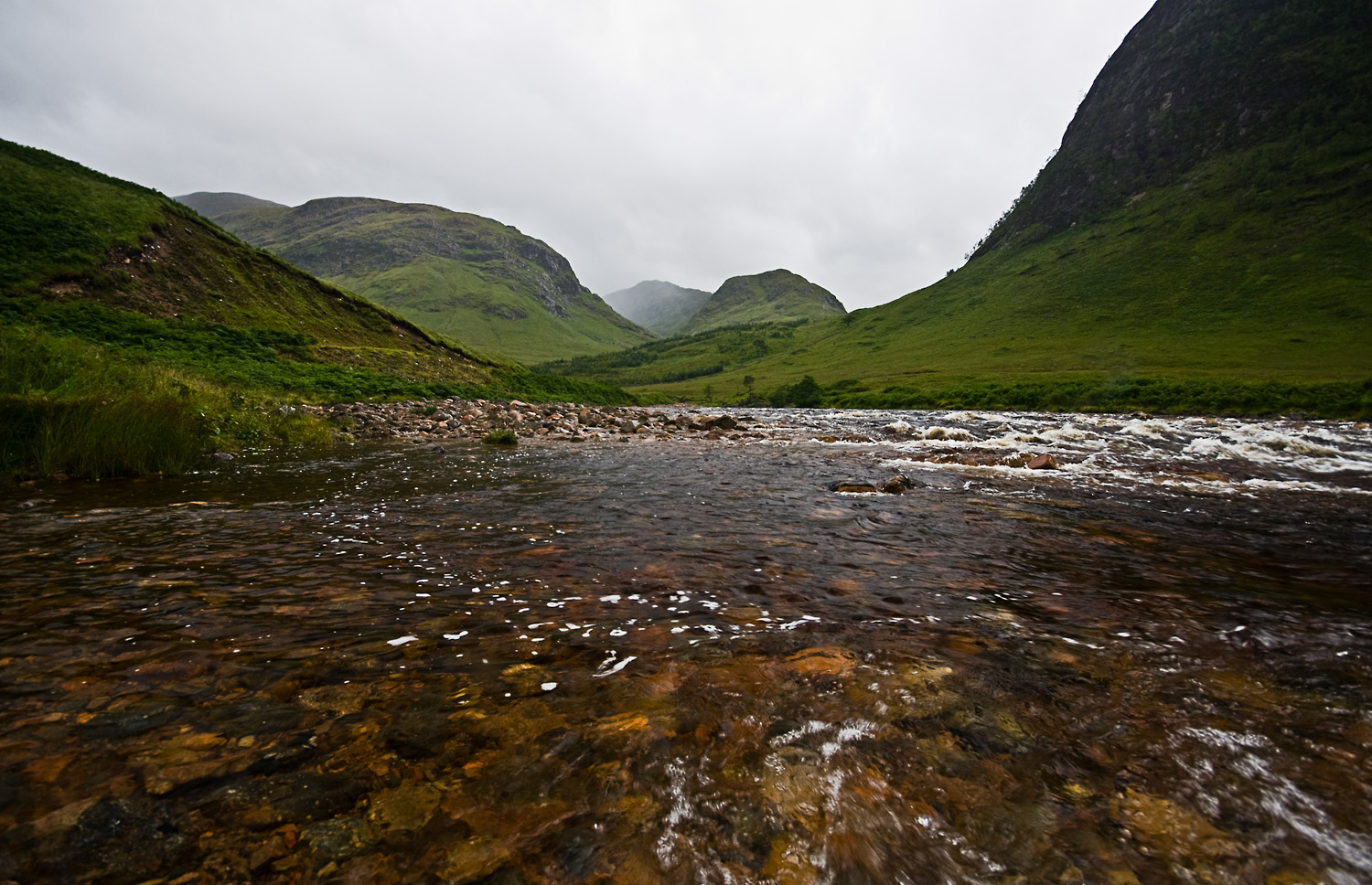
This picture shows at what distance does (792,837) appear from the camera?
2.31 m

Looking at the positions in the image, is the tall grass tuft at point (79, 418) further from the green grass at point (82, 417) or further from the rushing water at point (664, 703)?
the rushing water at point (664, 703)

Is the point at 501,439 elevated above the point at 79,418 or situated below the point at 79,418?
below

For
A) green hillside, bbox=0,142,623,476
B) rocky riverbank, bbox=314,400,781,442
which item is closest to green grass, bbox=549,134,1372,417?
rocky riverbank, bbox=314,400,781,442

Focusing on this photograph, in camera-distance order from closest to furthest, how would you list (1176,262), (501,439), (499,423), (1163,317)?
(501,439) < (499,423) < (1163,317) < (1176,262)

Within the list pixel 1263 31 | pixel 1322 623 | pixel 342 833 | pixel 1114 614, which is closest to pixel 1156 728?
pixel 1114 614

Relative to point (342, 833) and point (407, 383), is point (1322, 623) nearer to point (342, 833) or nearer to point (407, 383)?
point (342, 833)

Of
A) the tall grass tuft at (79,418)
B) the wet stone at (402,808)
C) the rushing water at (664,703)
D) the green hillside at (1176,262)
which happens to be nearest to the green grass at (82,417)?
the tall grass tuft at (79,418)

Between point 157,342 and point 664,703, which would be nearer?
point 664,703

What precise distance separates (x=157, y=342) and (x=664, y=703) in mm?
32219

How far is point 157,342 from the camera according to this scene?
79.2 feet

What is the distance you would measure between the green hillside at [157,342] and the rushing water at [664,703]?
2.13 meters

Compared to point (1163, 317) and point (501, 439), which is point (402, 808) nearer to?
point (501, 439)

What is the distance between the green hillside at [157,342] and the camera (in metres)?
9.33

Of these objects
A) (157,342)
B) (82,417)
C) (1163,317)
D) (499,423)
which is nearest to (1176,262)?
(1163,317)
